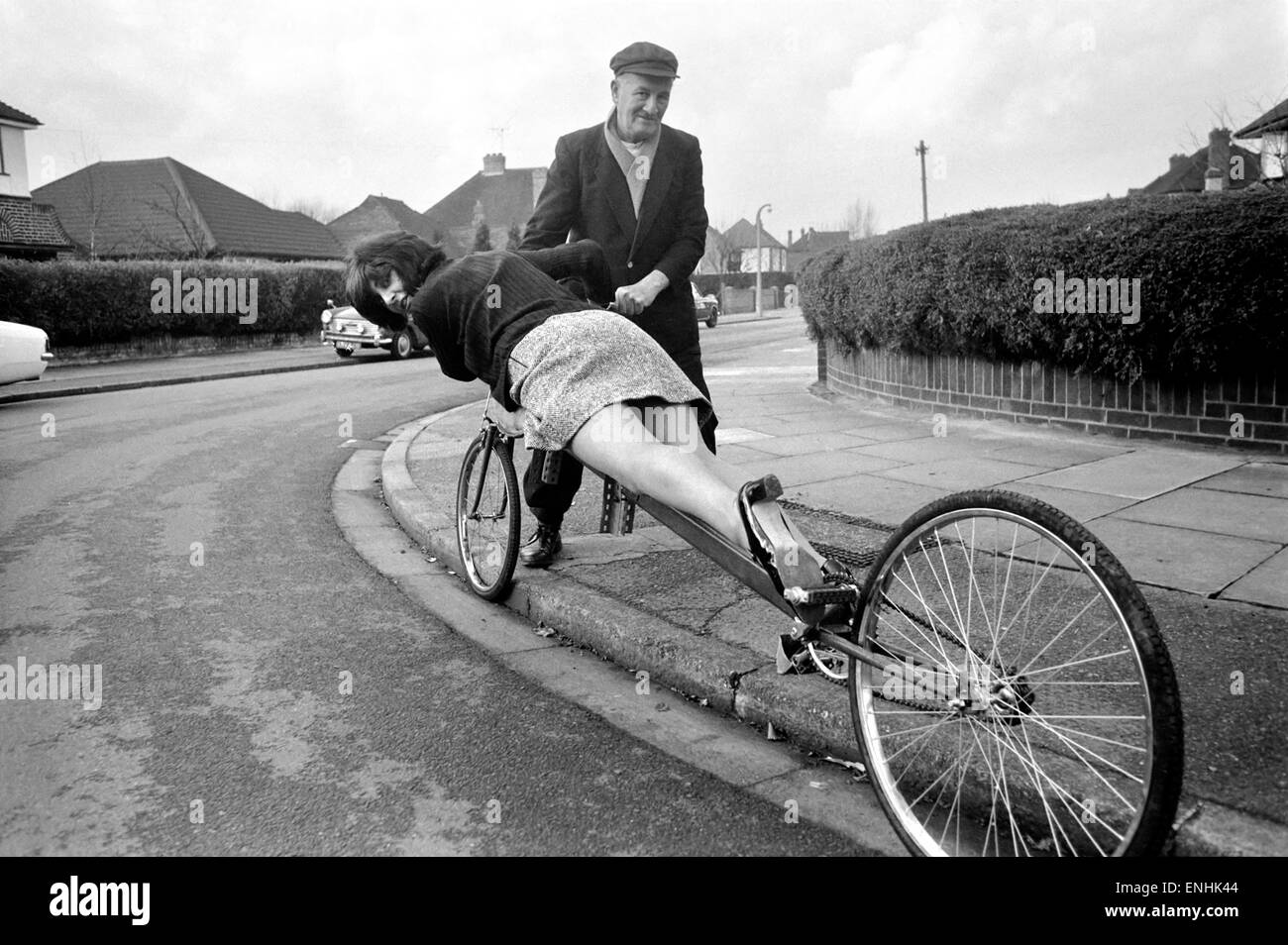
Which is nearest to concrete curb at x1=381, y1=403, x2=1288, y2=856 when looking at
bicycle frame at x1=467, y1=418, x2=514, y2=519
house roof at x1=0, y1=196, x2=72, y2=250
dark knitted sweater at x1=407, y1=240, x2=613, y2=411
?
bicycle frame at x1=467, y1=418, x2=514, y2=519

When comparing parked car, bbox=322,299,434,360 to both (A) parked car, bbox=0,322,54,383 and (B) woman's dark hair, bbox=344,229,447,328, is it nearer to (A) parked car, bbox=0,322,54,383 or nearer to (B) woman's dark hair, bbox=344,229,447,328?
(A) parked car, bbox=0,322,54,383

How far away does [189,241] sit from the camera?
41.7 m

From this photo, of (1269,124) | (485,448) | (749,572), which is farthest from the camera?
(1269,124)

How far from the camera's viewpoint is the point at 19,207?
100 feet

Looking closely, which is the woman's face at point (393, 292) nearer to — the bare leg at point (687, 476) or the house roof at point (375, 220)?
the bare leg at point (687, 476)

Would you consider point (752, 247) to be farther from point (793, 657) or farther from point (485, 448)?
point (793, 657)

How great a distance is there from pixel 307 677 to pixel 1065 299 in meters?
5.66

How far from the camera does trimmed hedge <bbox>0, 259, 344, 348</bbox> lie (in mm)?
19438

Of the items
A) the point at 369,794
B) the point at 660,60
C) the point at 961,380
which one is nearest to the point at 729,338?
the point at 961,380

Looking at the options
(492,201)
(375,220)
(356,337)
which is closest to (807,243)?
(492,201)

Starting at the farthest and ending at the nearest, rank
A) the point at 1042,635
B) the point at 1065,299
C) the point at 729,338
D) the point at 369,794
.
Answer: the point at 729,338
the point at 1065,299
the point at 1042,635
the point at 369,794

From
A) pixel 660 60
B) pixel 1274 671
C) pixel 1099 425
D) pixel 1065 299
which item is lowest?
pixel 1274 671

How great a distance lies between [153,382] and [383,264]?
14.0 m
